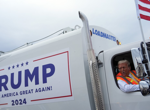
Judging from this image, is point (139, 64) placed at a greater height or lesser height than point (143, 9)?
lesser

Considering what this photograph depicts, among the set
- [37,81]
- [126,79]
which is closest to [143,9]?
[126,79]

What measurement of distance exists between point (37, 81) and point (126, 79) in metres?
1.56

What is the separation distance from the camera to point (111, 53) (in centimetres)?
260

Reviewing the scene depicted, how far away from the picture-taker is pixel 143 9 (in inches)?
104

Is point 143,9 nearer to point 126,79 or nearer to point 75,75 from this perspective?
point 126,79

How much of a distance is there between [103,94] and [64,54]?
921mm

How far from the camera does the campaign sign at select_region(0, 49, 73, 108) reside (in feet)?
8.71

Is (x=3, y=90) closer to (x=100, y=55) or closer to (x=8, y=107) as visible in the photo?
(x=8, y=107)

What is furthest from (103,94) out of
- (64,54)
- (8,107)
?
(8,107)

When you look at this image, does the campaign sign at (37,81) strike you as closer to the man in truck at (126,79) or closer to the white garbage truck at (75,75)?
the white garbage truck at (75,75)

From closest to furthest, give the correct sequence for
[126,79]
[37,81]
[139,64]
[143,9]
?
[139,64], [126,79], [143,9], [37,81]

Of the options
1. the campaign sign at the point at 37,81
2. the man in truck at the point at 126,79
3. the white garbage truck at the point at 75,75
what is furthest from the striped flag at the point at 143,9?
the campaign sign at the point at 37,81

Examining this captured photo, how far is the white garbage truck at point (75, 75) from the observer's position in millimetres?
2355

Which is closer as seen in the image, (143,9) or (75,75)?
(75,75)
